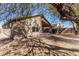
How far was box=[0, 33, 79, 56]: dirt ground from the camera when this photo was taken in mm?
1672

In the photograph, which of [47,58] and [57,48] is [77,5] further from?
[47,58]

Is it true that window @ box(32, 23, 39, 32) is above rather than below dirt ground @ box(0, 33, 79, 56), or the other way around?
above

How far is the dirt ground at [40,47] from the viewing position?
65.8 inches

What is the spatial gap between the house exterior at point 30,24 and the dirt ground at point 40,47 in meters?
0.07

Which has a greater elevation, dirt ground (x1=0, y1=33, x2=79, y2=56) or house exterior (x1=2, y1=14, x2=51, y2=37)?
house exterior (x1=2, y1=14, x2=51, y2=37)

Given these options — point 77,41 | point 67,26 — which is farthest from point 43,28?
point 77,41

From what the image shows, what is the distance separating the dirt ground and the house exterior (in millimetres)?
70

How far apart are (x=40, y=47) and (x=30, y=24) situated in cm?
24

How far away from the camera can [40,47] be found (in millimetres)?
1680

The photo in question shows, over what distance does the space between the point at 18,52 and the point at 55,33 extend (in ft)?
1.29

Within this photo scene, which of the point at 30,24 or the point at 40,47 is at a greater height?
the point at 30,24

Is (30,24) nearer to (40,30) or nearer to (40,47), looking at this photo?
(40,30)

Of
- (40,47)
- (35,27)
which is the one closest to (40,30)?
(35,27)

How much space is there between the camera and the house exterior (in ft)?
5.55
